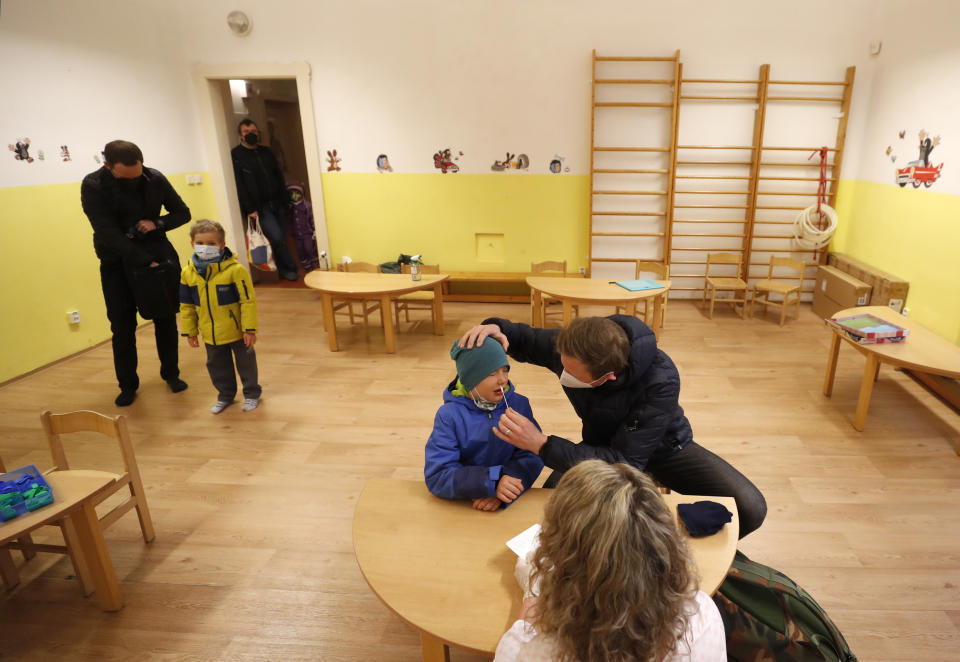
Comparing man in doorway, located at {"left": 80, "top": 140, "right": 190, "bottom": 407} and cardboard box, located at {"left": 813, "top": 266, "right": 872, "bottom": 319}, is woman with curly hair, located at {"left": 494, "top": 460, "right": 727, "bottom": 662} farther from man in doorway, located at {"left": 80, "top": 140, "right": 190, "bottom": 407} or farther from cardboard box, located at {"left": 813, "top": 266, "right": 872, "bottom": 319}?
cardboard box, located at {"left": 813, "top": 266, "right": 872, "bottom": 319}

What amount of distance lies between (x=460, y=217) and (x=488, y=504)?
5213 millimetres

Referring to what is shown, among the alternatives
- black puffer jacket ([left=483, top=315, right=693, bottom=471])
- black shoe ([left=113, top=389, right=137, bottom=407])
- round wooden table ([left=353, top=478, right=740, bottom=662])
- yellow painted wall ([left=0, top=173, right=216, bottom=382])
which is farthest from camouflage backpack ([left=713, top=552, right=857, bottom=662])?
yellow painted wall ([left=0, top=173, right=216, bottom=382])

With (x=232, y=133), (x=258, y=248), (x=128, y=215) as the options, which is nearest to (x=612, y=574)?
(x=128, y=215)

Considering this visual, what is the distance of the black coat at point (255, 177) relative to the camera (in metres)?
6.83

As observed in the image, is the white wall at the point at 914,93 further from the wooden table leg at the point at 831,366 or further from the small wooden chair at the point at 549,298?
the small wooden chair at the point at 549,298

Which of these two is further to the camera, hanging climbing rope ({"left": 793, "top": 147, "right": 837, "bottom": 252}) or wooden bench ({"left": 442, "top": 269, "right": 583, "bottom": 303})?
wooden bench ({"left": 442, "top": 269, "right": 583, "bottom": 303})

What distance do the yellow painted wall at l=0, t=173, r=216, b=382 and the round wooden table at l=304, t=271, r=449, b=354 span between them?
194cm

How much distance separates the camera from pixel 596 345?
73.9 inches

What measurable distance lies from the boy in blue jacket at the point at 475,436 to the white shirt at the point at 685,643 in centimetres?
53

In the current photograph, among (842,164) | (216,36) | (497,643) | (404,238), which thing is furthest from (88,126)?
(842,164)

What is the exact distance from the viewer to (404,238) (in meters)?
6.73

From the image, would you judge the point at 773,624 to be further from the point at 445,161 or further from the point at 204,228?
the point at 445,161

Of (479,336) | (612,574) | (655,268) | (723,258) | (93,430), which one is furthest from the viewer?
(723,258)

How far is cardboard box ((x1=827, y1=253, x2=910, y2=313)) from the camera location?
4.81m
